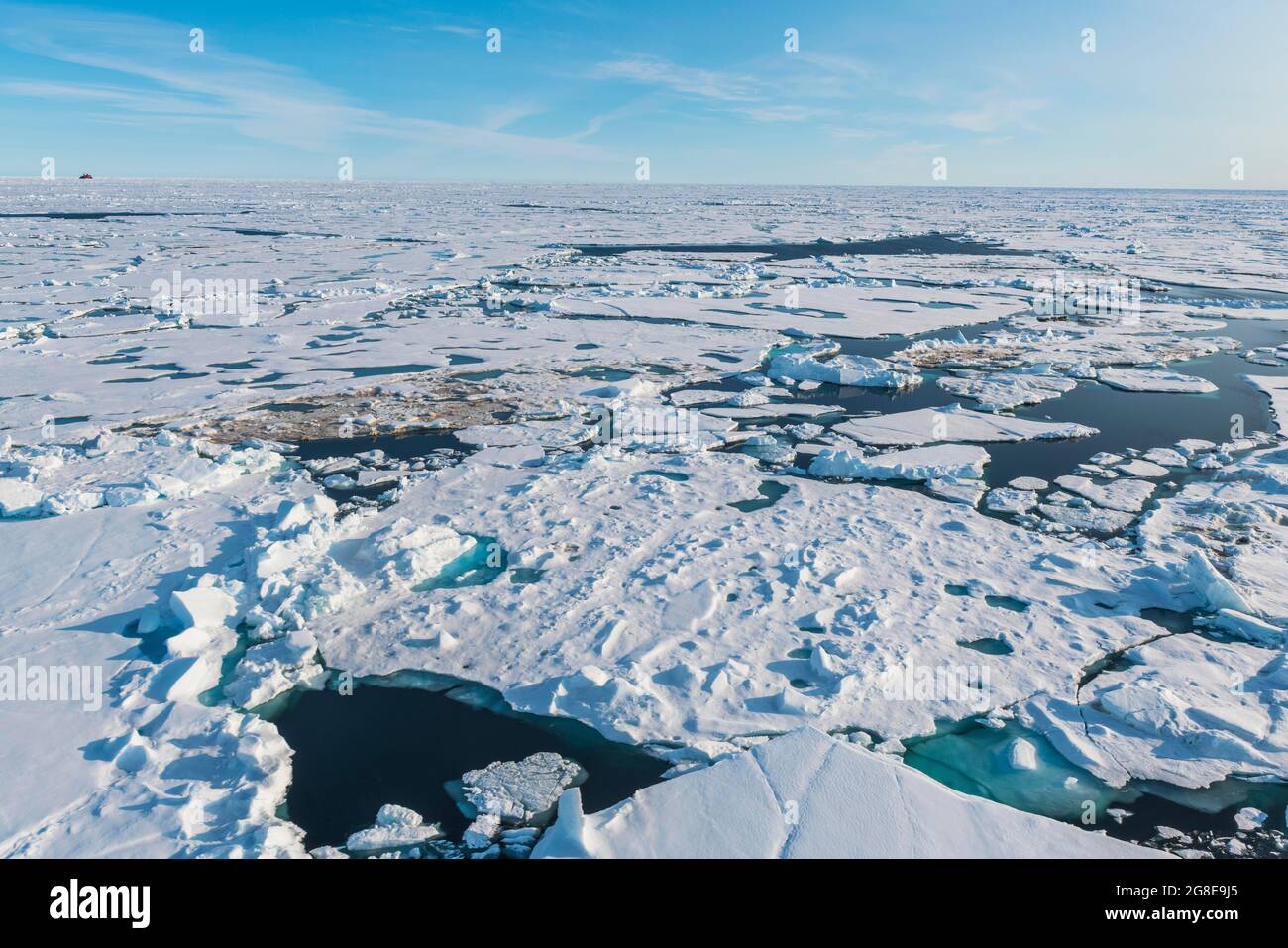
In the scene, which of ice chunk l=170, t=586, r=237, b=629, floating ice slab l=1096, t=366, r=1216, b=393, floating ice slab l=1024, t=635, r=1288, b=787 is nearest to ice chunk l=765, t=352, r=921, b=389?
floating ice slab l=1096, t=366, r=1216, b=393

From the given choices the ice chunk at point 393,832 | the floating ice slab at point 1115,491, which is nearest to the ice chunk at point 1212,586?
the floating ice slab at point 1115,491

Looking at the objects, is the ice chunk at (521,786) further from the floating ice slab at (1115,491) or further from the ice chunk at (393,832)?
the floating ice slab at (1115,491)

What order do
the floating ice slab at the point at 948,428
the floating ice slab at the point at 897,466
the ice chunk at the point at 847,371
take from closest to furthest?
1. the floating ice slab at the point at 897,466
2. the floating ice slab at the point at 948,428
3. the ice chunk at the point at 847,371

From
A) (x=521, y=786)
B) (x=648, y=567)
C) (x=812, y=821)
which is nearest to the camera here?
(x=812, y=821)

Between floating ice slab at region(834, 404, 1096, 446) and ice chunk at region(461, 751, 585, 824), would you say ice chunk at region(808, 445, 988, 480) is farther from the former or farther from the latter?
ice chunk at region(461, 751, 585, 824)

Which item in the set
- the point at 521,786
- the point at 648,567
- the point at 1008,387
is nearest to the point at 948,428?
the point at 1008,387

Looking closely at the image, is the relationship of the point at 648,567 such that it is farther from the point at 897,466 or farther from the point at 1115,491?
the point at 1115,491

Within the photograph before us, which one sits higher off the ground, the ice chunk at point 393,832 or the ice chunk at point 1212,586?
the ice chunk at point 1212,586

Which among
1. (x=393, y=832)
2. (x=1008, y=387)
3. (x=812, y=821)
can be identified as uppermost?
(x=1008, y=387)

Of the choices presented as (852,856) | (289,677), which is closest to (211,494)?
(289,677)

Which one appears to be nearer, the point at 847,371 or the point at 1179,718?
the point at 1179,718
